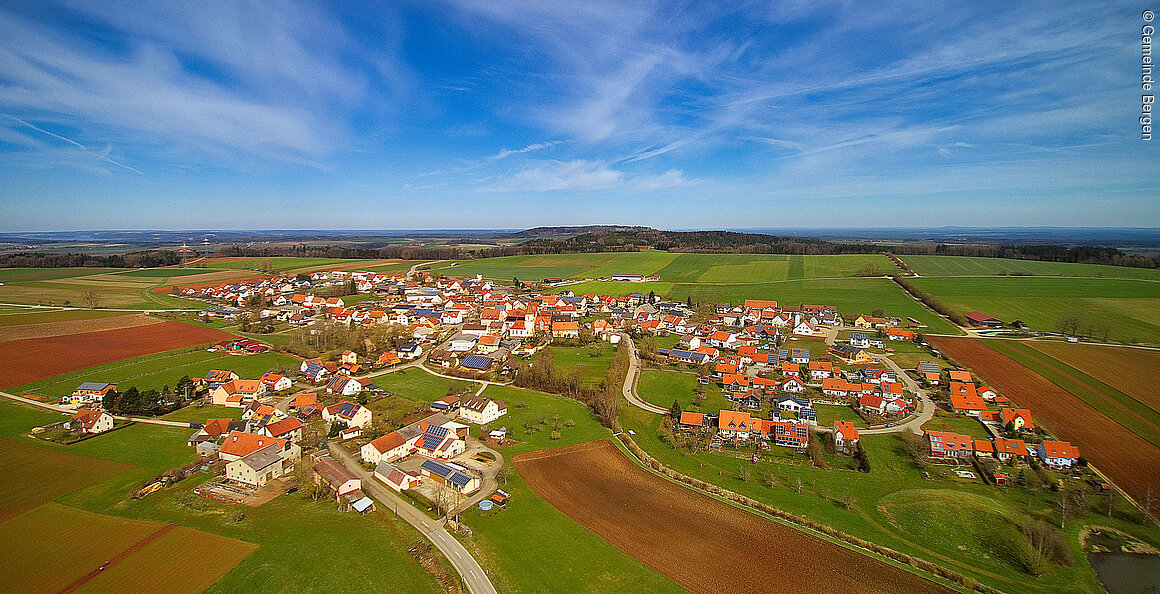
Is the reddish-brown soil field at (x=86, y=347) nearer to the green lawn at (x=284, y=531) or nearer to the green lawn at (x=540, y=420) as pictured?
the green lawn at (x=284, y=531)

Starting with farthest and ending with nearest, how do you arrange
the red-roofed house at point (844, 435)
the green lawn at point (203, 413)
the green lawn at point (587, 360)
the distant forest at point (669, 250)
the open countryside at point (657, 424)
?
the distant forest at point (669, 250) → the green lawn at point (587, 360) → the green lawn at point (203, 413) → the red-roofed house at point (844, 435) → the open countryside at point (657, 424)

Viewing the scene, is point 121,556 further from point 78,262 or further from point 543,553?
point 78,262

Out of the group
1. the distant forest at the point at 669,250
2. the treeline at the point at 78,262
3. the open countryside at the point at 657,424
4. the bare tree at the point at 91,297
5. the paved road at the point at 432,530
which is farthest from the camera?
the treeline at the point at 78,262

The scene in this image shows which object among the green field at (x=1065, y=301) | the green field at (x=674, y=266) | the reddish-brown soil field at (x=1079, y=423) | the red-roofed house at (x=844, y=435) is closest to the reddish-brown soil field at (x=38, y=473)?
the red-roofed house at (x=844, y=435)

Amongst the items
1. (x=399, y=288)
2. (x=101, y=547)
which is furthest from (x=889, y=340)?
(x=399, y=288)

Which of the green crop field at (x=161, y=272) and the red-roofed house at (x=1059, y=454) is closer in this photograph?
the red-roofed house at (x=1059, y=454)

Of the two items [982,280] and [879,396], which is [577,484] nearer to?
[879,396]

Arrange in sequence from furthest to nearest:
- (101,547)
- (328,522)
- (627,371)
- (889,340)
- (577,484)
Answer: (889,340)
(627,371)
(577,484)
(328,522)
(101,547)

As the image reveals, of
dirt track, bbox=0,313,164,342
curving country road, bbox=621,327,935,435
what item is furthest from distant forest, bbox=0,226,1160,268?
curving country road, bbox=621,327,935,435
